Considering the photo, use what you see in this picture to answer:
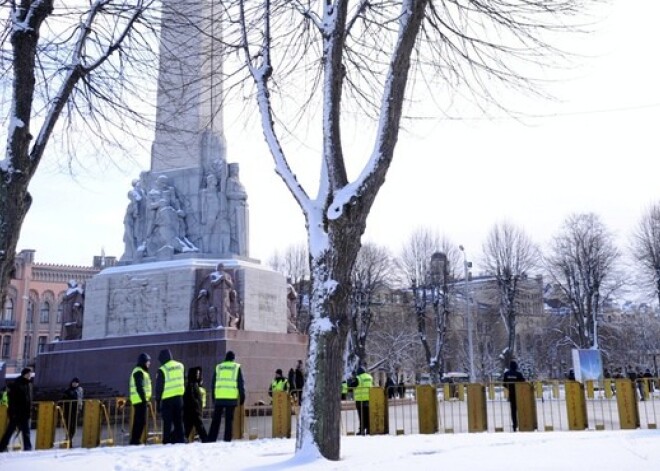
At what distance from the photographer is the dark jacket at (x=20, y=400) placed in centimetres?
1193

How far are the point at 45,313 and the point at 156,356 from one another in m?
53.2

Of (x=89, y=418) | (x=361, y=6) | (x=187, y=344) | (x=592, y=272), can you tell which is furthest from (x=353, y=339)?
(x=361, y=6)

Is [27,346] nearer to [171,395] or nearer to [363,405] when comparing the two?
[363,405]

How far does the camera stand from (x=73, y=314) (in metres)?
23.1

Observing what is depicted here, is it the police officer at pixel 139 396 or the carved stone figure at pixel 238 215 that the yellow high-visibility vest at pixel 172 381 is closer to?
the police officer at pixel 139 396

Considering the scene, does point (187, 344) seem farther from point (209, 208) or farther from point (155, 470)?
point (155, 470)

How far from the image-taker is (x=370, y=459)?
313 inches

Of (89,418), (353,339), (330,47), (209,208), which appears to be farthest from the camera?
(353,339)

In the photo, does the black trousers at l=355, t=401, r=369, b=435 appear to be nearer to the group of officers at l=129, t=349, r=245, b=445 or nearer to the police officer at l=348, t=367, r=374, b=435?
the police officer at l=348, t=367, r=374, b=435

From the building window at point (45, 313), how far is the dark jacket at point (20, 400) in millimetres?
60253

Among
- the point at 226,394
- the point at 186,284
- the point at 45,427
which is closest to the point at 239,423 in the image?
the point at 226,394

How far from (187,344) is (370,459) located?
13.2 meters

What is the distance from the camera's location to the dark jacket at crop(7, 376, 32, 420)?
1193 cm

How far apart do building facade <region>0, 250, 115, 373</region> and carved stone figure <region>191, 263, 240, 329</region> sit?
45964mm
